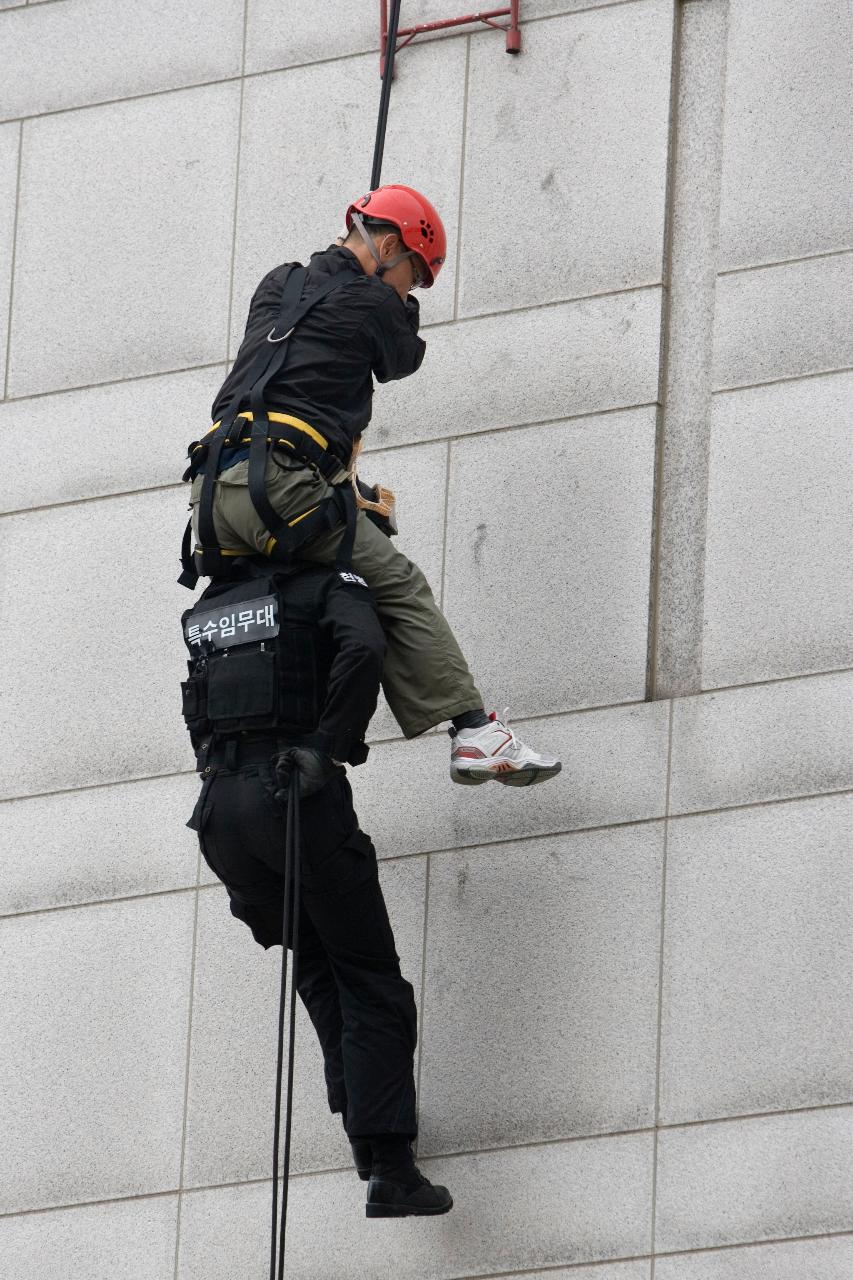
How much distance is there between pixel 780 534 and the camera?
972 centimetres

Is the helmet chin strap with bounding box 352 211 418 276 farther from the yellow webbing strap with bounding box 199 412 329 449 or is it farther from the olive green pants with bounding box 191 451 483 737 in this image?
the olive green pants with bounding box 191 451 483 737

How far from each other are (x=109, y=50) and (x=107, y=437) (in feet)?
5.59

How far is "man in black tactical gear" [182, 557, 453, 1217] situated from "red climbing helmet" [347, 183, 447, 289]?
47.0 inches

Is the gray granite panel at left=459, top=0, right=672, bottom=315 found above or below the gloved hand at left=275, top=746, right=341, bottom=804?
above

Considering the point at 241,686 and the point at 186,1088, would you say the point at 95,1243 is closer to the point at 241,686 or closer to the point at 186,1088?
the point at 186,1088

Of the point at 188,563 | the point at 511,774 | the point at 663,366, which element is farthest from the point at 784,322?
the point at 188,563

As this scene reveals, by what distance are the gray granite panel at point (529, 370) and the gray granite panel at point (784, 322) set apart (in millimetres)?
264

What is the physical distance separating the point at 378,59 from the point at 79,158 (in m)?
1.30

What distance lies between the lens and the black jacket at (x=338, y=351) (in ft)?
29.9

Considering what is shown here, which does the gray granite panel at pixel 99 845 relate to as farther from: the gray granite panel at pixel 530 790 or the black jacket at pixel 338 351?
the black jacket at pixel 338 351

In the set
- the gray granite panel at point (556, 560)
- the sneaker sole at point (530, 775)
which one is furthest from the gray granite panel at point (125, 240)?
the sneaker sole at point (530, 775)

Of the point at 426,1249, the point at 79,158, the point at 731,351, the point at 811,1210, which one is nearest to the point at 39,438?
the point at 79,158

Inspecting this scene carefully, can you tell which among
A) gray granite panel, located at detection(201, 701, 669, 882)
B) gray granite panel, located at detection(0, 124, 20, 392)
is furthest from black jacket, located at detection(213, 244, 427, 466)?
gray granite panel, located at detection(0, 124, 20, 392)

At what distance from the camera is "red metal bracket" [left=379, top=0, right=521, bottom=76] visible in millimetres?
10664
